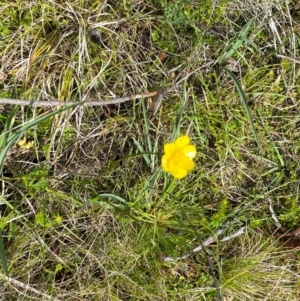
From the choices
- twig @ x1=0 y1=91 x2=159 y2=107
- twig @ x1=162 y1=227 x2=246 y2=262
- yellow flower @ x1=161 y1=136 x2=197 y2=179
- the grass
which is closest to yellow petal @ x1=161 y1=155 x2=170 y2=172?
yellow flower @ x1=161 y1=136 x2=197 y2=179

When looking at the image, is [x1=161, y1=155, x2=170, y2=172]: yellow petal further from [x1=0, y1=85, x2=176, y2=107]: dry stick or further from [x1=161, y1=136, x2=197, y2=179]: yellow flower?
[x1=0, y1=85, x2=176, y2=107]: dry stick

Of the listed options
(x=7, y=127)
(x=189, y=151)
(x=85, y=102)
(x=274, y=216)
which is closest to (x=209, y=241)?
(x=274, y=216)

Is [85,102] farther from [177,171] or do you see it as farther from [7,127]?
[177,171]

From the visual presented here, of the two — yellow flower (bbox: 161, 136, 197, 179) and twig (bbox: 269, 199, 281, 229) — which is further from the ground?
yellow flower (bbox: 161, 136, 197, 179)

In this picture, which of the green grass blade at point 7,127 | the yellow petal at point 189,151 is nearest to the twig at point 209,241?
the yellow petal at point 189,151

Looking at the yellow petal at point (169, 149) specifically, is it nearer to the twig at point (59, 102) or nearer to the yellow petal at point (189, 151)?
the yellow petal at point (189, 151)

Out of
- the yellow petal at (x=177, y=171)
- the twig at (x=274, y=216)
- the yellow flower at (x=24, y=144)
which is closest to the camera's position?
the yellow petal at (x=177, y=171)
